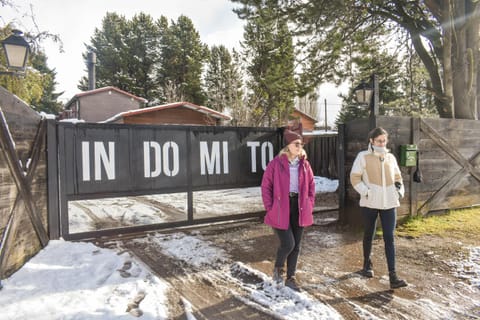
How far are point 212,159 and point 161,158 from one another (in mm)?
971

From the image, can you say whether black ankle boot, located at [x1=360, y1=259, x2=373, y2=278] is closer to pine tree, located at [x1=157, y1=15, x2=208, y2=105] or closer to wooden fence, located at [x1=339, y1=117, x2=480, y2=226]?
wooden fence, located at [x1=339, y1=117, x2=480, y2=226]

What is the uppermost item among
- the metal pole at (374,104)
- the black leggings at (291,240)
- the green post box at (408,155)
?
the metal pole at (374,104)

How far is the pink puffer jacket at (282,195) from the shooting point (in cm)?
305

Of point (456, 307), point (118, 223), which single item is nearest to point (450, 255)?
point (456, 307)

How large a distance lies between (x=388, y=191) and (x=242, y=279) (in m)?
1.92

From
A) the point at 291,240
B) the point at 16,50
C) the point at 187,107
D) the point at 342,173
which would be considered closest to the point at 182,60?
the point at 187,107

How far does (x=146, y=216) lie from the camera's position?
6750 mm

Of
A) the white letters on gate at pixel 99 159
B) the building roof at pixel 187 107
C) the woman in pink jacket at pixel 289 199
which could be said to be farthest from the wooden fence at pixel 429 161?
the building roof at pixel 187 107

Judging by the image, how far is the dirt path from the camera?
8.89 ft

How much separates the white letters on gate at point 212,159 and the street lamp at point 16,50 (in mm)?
3514

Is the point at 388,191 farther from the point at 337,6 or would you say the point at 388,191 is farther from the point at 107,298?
the point at 337,6

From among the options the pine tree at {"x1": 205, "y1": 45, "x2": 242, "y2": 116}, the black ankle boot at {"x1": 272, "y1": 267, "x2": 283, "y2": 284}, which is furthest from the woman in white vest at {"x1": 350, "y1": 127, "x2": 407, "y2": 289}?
the pine tree at {"x1": 205, "y1": 45, "x2": 242, "y2": 116}

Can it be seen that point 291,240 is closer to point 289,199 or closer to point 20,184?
point 289,199

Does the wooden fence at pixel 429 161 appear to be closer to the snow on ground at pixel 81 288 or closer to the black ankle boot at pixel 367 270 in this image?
the black ankle boot at pixel 367 270
